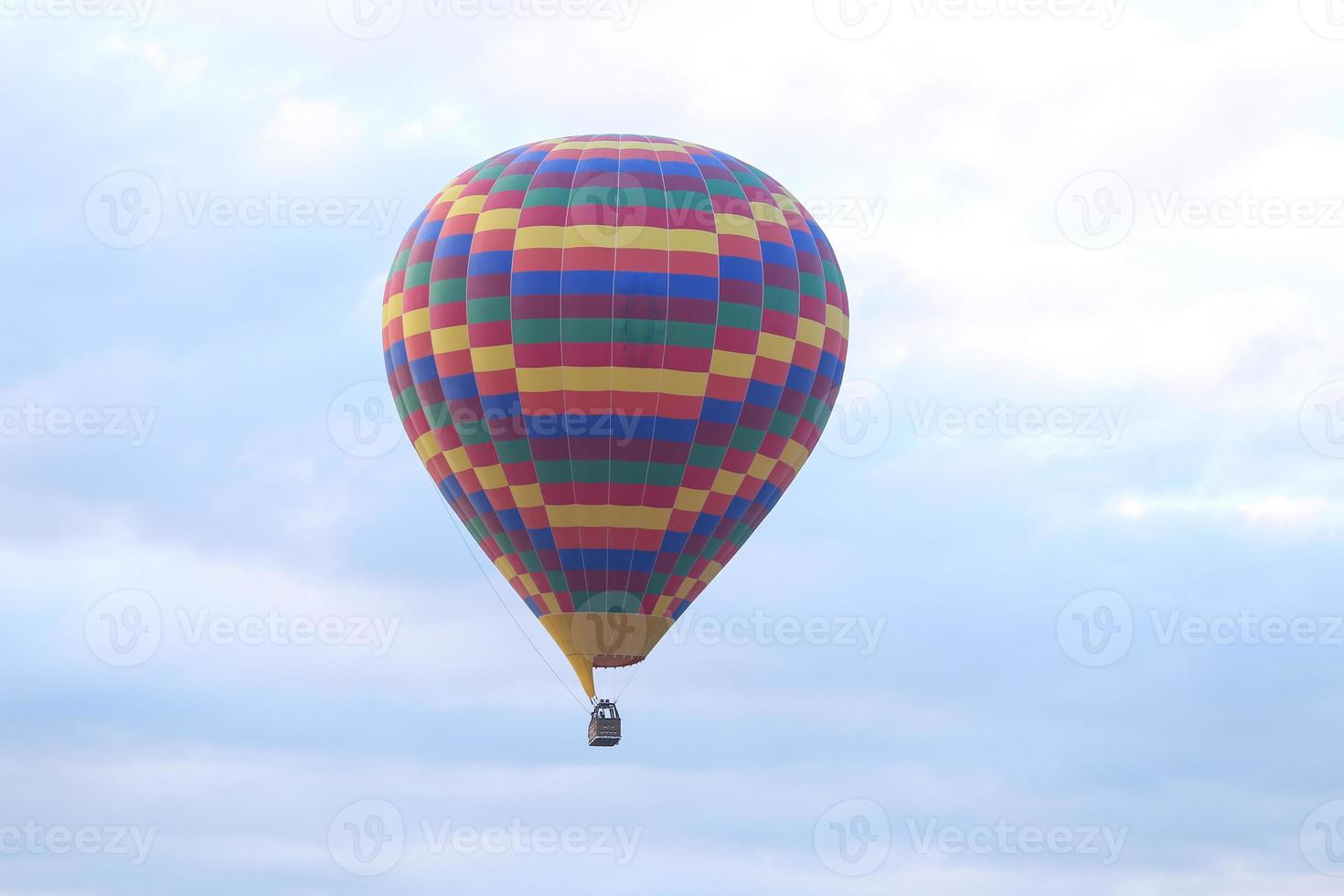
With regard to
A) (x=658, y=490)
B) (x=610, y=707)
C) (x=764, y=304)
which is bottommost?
(x=610, y=707)

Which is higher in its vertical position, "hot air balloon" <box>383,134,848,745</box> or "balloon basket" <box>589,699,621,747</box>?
"hot air balloon" <box>383,134,848,745</box>

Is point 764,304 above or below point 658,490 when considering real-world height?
above

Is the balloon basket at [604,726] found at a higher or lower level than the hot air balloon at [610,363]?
lower

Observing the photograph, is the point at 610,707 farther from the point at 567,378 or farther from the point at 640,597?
the point at 567,378

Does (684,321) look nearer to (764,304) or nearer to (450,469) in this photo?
(764,304)

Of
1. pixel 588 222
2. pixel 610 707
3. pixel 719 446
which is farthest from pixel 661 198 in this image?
pixel 610 707

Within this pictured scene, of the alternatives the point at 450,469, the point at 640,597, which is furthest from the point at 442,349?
the point at 640,597
